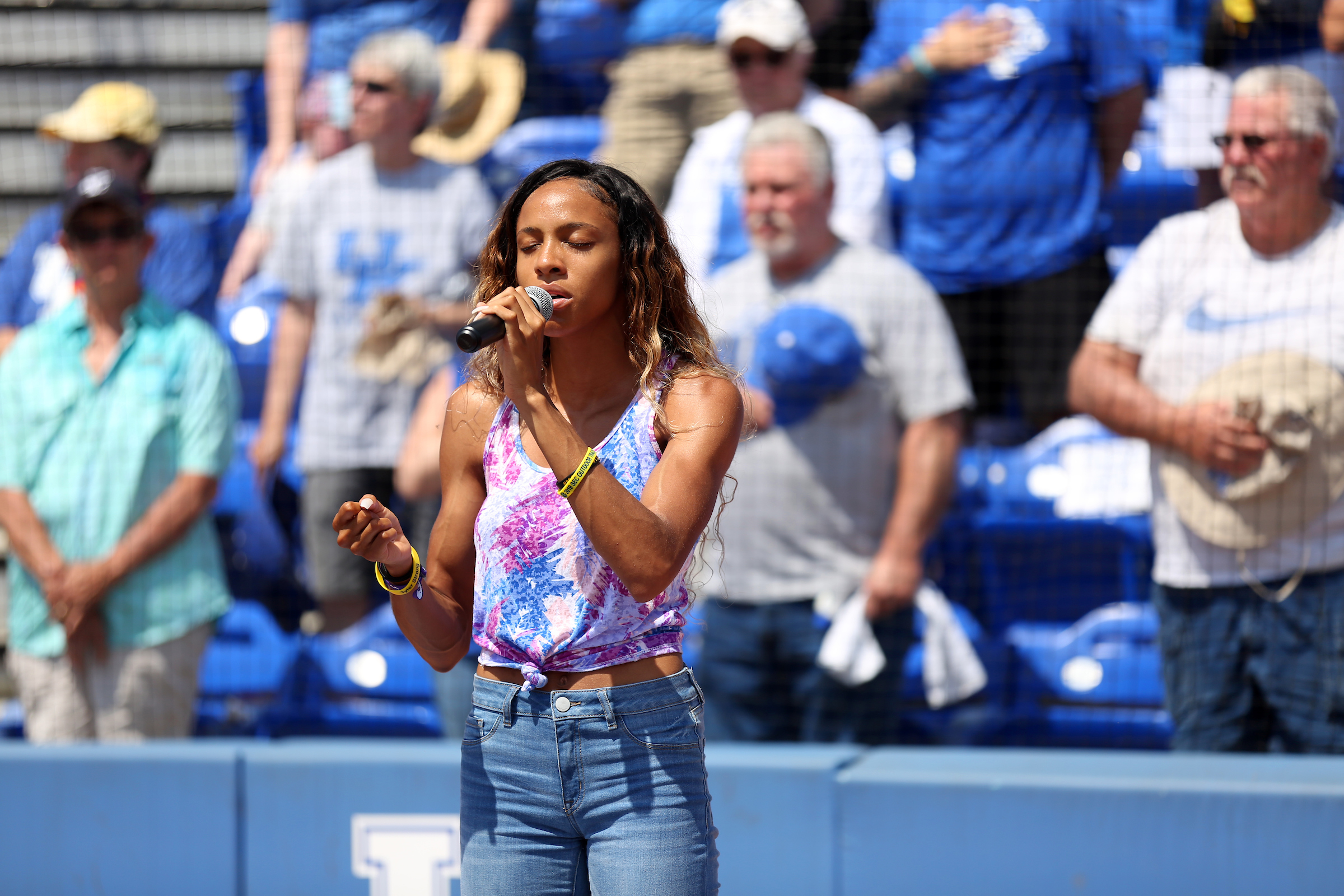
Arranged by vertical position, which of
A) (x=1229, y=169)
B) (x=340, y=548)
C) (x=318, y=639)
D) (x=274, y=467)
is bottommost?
(x=318, y=639)

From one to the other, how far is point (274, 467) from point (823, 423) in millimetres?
2215

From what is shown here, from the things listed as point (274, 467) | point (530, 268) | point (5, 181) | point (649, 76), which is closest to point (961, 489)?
point (649, 76)

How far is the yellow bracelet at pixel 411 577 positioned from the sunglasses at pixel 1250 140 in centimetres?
317

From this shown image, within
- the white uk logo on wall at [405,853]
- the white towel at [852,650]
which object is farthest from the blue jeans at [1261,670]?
the white uk logo on wall at [405,853]

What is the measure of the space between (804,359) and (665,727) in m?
2.45

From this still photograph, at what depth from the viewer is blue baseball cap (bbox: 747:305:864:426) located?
4.07 metres

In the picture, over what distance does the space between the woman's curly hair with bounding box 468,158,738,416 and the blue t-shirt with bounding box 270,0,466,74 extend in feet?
11.2

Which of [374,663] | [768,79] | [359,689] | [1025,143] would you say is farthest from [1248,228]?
[359,689]

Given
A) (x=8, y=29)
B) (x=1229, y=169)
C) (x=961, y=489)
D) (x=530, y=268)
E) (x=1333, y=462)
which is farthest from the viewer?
(x=8, y=29)

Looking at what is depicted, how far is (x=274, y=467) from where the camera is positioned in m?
4.91

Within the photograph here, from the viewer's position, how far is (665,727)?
1761mm

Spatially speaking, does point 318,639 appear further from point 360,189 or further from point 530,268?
point 530,268

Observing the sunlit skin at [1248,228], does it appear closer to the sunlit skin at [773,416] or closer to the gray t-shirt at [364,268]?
the sunlit skin at [773,416]

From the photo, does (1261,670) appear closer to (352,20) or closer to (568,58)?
(568,58)
